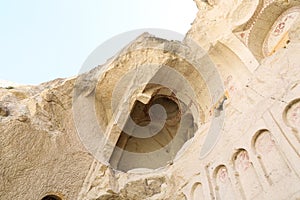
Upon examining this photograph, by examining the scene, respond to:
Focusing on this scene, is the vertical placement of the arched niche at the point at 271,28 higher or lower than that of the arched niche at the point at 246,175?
higher

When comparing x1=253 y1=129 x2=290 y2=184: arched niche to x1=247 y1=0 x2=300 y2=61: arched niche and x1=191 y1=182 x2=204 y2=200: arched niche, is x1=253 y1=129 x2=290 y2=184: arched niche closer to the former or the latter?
x1=191 y1=182 x2=204 y2=200: arched niche

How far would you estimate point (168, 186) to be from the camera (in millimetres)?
5141

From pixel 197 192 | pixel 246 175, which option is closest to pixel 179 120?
pixel 197 192

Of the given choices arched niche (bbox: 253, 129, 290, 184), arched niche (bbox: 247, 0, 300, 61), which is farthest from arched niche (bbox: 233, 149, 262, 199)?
arched niche (bbox: 247, 0, 300, 61)

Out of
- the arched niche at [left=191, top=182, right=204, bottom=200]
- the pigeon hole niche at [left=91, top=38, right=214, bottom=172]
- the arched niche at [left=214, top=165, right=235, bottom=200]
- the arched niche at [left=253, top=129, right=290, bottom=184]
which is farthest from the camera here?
the pigeon hole niche at [left=91, top=38, right=214, bottom=172]

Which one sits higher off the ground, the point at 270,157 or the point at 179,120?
the point at 179,120

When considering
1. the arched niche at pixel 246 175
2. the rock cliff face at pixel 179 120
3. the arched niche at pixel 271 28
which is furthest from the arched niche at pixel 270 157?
the arched niche at pixel 271 28

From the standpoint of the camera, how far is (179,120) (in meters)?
8.27

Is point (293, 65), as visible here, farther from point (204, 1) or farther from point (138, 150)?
point (204, 1)

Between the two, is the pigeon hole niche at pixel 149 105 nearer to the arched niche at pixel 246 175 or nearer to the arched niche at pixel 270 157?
the arched niche at pixel 246 175

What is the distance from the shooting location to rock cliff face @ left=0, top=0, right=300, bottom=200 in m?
3.81

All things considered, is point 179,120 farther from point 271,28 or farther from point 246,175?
point 246,175

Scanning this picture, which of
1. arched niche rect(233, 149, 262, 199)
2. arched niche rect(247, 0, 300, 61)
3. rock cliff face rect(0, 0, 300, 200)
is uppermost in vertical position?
arched niche rect(247, 0, 300, 61)

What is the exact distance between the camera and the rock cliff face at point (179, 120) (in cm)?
381
